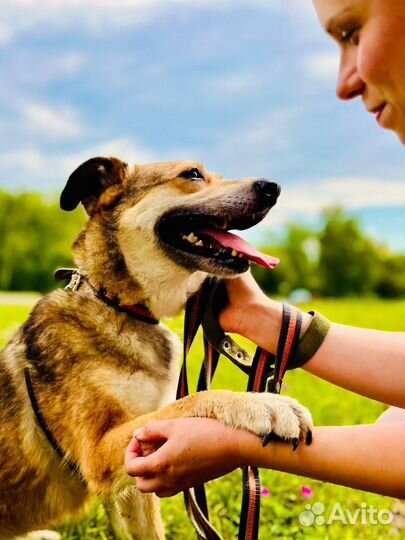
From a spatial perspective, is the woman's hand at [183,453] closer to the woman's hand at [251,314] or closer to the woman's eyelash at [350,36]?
the woman's hand at [251,314]

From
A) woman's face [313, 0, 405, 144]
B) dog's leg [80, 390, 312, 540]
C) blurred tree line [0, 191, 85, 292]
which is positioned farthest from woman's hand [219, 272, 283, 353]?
blurred tree line [0, 191, 85, 292]

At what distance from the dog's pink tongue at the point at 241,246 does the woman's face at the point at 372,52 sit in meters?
0.80

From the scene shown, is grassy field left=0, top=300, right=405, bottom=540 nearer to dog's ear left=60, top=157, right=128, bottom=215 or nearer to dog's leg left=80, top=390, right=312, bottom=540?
dog's ear left=60, top=157, right=128, bottom=215

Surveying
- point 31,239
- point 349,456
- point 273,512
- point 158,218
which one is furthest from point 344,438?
point 31,239

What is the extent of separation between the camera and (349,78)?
1958 mm

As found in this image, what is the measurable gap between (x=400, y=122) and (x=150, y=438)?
132cm

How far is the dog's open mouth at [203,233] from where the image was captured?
9.79 feet

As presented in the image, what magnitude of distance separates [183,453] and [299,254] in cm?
4433

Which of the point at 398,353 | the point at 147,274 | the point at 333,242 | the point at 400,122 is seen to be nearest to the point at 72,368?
the point at 147,274

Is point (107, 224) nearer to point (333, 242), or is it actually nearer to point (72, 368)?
point (72, 368)

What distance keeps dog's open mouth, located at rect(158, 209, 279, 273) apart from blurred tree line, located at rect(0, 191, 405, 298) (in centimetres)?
3634

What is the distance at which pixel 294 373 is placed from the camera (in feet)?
23.8

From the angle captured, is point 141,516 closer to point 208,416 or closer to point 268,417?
point 208,416

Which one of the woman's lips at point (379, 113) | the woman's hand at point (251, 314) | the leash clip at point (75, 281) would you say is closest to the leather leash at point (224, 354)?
the woman's hand at point (251, 314)
